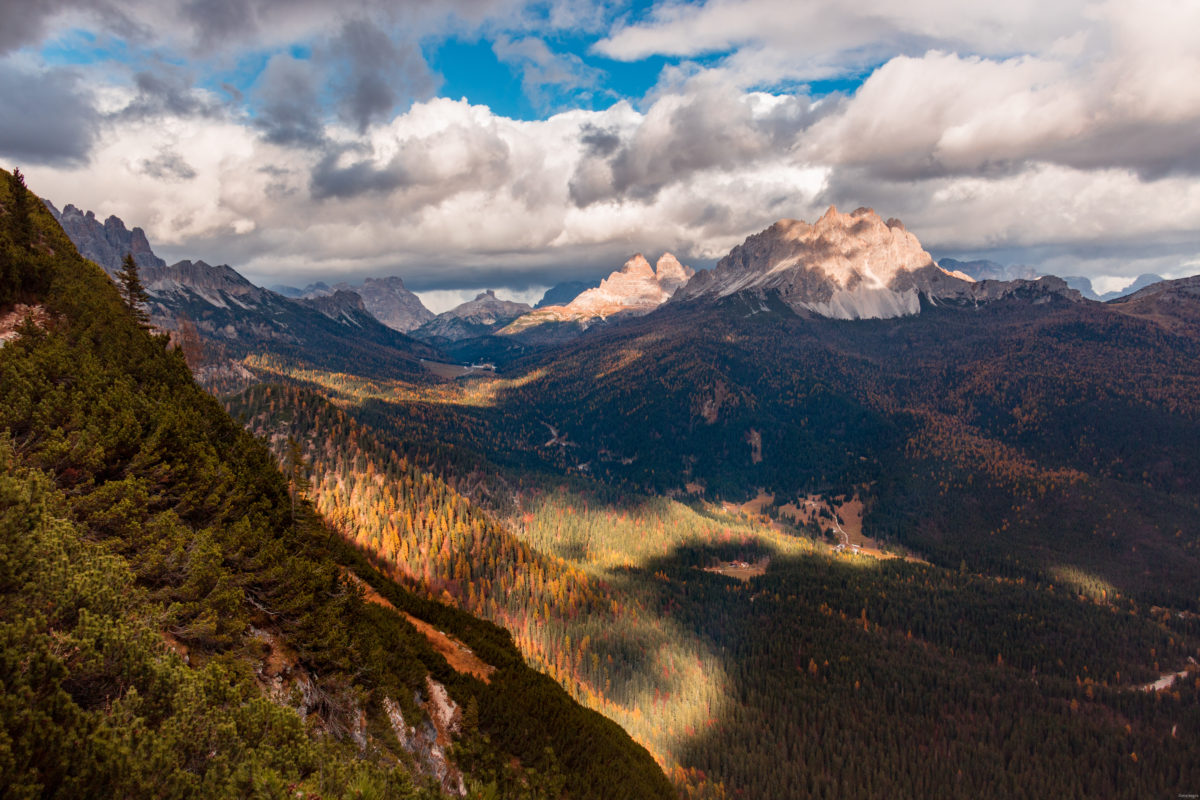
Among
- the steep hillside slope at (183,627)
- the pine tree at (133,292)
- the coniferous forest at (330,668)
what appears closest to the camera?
the steep hillside slope at (183,627)

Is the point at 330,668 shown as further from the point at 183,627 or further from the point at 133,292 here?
the point at 133,292

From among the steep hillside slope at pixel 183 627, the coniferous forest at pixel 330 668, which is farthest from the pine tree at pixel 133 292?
the steep hillside slope at pixel 183 627

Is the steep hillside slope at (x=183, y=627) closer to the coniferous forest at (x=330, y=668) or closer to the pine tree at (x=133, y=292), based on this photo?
the coniferous forest at (x=330, y=668)

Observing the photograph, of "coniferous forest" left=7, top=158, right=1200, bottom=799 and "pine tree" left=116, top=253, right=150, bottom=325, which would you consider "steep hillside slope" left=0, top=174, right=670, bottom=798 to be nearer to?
"coniferous forest" left=7, top=158, right=1200, bottom=799

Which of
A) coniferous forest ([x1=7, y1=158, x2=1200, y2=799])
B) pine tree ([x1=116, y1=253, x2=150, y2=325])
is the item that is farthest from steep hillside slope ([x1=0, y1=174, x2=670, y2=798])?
pine tree ([x1=116, y1=253, x2=150, y2=325])

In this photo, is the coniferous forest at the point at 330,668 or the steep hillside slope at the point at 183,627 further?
the coniferous forest at the point at 330,668

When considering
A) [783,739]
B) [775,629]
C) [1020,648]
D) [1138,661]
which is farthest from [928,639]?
[783,739]

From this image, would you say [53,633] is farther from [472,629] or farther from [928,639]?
[928,639]

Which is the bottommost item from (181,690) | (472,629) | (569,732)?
(569,732)
